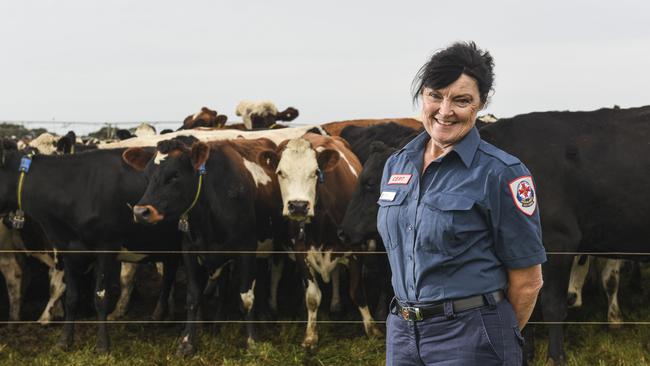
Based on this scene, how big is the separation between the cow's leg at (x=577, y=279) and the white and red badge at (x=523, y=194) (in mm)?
5774

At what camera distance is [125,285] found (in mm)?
8812

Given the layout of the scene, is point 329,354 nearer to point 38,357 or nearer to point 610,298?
point 38,357

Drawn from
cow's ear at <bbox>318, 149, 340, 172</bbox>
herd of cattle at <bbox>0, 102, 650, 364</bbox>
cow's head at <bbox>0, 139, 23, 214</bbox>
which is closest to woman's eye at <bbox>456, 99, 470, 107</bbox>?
herd of cattle at <bbox>0, 102, 650, 364</bbox>

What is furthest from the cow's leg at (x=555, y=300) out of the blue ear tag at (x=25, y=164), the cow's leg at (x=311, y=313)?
the blue ear tag at (x=25, y=164)

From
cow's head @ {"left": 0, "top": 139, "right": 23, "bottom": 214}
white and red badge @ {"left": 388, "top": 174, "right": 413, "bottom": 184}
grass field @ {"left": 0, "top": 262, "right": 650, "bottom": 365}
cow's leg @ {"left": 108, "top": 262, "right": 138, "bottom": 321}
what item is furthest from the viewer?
cow's leg @ {"left": 108, "top": 262, "right": 138, "bottom": 321}

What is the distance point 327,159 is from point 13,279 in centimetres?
378

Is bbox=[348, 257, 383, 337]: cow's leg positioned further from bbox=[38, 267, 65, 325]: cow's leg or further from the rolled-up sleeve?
the rolled-up sleeve

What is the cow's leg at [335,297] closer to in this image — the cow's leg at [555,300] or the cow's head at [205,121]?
the cow's leg at [555,300]

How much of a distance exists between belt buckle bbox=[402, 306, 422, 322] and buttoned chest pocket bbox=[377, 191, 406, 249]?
235mm

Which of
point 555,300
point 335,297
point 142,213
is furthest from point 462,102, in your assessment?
point 335,297

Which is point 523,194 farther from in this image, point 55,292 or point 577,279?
point 55,292

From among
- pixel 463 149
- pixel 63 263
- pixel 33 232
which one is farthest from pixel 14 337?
pixel 463 149

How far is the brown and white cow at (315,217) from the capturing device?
7227 mm

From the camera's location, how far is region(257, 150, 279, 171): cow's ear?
7.95m
